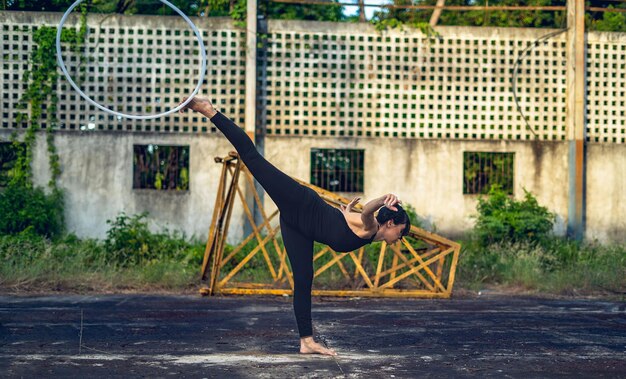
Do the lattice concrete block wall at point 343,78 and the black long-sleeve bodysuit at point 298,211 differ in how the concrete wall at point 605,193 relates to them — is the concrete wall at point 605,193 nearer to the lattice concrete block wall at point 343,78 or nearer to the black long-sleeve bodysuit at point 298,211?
the lattice concrete block wall at point 343,78

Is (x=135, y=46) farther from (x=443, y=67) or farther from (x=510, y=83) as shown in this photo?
(x=510, y=83)

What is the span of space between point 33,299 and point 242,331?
3773mm

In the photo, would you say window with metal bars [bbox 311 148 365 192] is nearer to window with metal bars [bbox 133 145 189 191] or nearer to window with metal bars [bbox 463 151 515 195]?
window with metal bars [bbox 463 151 515 195]

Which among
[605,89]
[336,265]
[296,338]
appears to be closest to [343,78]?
[336,265]

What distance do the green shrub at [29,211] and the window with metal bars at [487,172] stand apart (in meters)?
7.78

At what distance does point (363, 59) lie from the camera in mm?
15266

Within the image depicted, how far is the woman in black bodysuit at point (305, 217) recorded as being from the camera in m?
6.41

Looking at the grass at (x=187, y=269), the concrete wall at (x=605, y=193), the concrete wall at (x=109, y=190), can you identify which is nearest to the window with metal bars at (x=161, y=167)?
the concrete wall at (x=109, y=190)

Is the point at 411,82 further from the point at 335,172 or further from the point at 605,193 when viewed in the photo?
the point at 605,193

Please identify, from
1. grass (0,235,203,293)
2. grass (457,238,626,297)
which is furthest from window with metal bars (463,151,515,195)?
grass (0,235,203,293)

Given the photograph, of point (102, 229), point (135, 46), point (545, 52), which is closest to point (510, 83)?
point (545, 52)

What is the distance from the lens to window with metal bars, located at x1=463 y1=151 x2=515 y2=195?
15.4 metres

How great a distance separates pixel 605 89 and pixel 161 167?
907cm

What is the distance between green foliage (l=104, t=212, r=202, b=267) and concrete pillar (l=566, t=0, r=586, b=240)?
7.36 m
